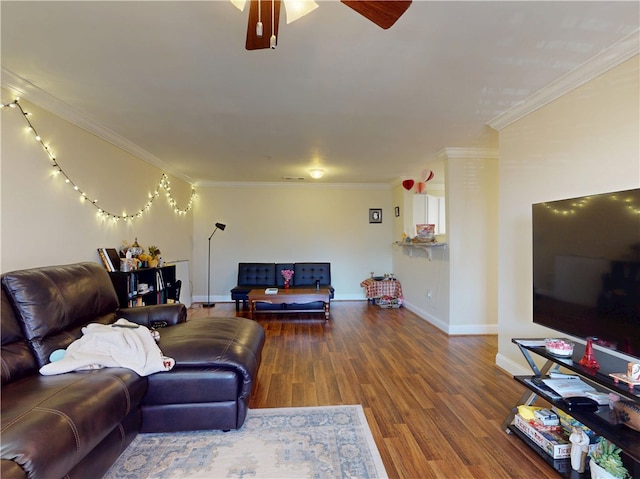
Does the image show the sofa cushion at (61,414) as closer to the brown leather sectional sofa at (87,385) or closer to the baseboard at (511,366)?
the brown leather sectional sofa at (87,385)

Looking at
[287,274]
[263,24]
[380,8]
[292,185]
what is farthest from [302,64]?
[292,185]

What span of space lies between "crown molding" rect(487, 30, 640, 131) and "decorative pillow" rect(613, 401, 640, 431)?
6.34ft

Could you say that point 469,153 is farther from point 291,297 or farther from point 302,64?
point 291,297

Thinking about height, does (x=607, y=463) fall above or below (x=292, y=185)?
below

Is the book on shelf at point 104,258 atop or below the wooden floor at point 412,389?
atop

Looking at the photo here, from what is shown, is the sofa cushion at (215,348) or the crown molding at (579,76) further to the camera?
the sofa cushion at (215,348)

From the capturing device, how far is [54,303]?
6.71ft

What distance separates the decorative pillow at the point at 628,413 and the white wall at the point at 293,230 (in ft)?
17.0

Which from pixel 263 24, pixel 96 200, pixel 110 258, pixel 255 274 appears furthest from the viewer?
pixel 255 274

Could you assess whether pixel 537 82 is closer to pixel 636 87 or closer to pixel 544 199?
pixel 636 87

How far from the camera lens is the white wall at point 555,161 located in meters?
1.95

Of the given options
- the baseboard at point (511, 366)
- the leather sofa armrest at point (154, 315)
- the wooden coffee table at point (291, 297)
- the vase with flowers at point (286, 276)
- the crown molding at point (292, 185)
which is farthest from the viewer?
the crown molding at point (292, 185)

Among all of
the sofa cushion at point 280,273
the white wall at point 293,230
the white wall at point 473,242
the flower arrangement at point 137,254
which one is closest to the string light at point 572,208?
the white wall at point 473,242

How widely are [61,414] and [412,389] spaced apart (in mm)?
2335
